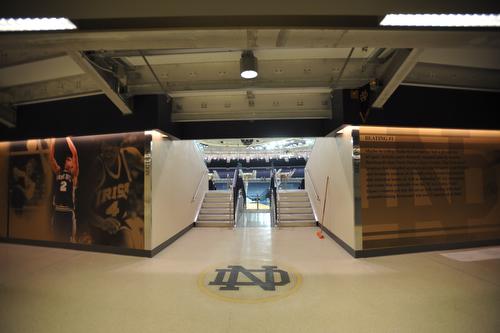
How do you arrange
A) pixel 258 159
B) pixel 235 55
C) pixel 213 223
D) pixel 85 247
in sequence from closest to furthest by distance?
1. pixel 235 55
2. pixel 85 247
3. pixel 213 223
4. pixel 258 159

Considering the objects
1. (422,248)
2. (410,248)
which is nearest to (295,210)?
(410,248)

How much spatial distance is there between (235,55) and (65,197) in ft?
15.9

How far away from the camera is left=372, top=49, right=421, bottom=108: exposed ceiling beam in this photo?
2.96m

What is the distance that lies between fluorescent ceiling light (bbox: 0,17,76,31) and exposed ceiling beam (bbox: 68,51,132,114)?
1272 millimetres

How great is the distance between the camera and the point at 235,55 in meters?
3.39

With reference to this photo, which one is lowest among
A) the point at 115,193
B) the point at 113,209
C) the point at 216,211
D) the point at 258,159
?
the point at 216,211

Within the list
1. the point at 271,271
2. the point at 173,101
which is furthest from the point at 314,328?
the point at 173,101

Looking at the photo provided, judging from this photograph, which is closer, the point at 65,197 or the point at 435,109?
the point at 435,109

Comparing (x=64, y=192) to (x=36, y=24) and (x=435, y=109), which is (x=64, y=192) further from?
(x=435, y=109)

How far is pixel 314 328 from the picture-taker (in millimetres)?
2123

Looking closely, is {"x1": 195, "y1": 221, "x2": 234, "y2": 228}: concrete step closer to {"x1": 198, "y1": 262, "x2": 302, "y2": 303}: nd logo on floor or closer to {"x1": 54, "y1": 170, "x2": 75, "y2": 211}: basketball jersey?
{"x1": 198, "y1": 262, "x2": 302, "y2": 303}: nd logo on floor

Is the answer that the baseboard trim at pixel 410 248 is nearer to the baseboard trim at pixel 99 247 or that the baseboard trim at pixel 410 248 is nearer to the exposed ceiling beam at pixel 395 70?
the exposed ceiling beam at pixel 395 70

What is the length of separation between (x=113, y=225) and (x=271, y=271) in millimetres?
3324

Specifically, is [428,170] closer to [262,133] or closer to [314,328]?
[262,133]
